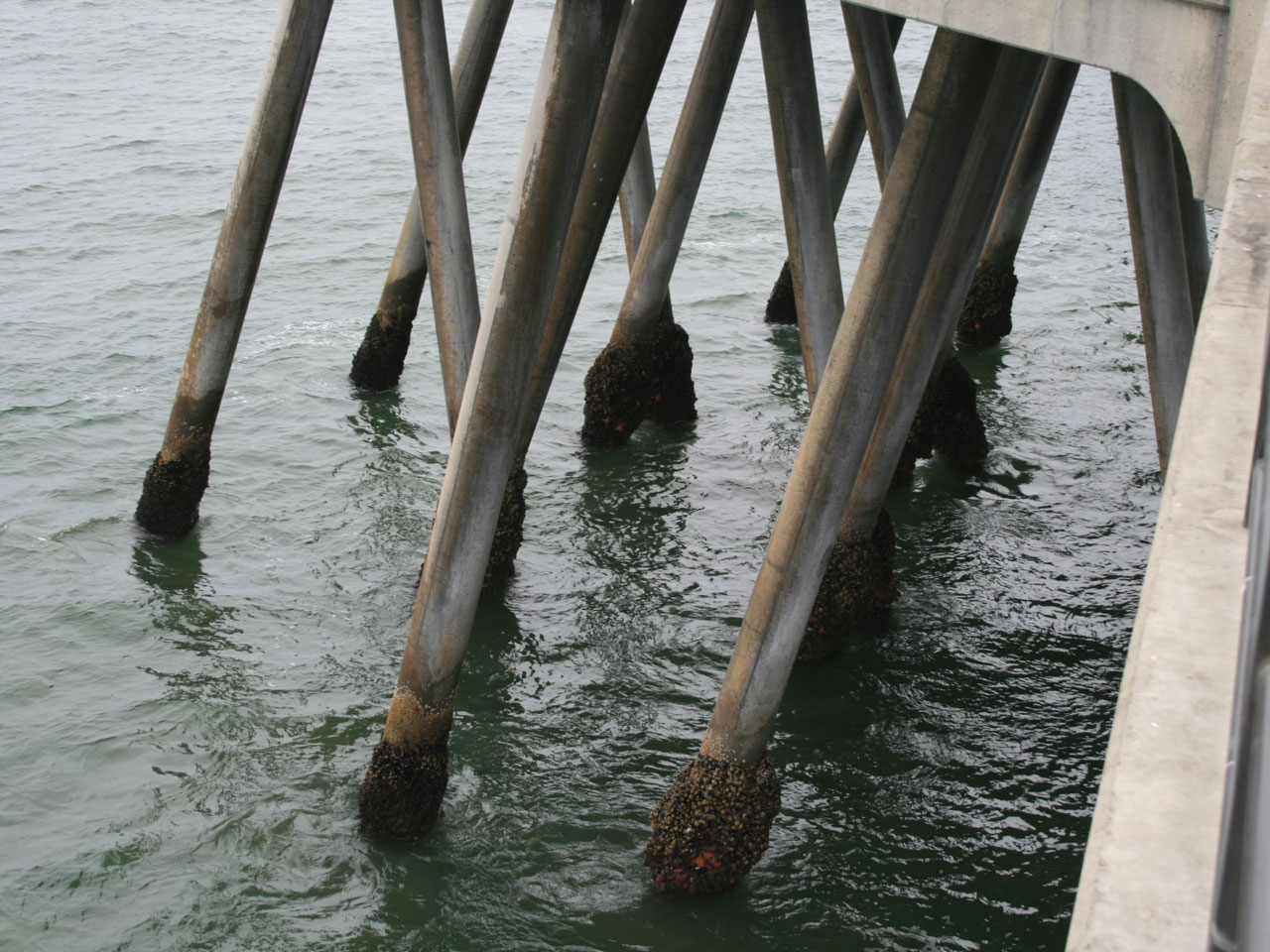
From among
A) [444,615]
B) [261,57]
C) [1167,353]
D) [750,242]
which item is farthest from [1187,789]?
[261,57]

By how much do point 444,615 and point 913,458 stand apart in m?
5.12

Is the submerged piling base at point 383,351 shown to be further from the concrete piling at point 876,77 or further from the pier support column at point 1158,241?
the pier support column at point 1158,241

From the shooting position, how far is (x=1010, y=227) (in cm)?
1253

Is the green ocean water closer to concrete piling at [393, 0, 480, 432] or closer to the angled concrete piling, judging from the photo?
the angled concrete piling

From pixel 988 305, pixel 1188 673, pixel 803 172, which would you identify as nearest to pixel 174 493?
pixel 803 172

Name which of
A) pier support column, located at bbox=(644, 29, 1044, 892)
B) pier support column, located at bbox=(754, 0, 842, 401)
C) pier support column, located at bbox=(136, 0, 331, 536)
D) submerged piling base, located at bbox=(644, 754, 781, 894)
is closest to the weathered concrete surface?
pier support column, located at bbox=(644, 29, 1044, 892)

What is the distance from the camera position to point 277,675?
8344 mm

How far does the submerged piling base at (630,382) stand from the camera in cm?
1089

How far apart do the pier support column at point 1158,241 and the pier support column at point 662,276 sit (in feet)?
8.59

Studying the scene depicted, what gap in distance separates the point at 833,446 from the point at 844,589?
2.36 m

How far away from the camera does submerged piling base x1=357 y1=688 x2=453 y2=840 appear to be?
6.78 m

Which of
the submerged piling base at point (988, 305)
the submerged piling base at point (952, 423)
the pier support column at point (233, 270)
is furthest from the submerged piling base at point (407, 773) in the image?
the submerged piling base at point (988, 305)

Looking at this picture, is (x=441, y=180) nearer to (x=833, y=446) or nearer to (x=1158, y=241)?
(x=833, y=446)

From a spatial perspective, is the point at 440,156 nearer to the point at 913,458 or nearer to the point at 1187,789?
the point at 913,458
